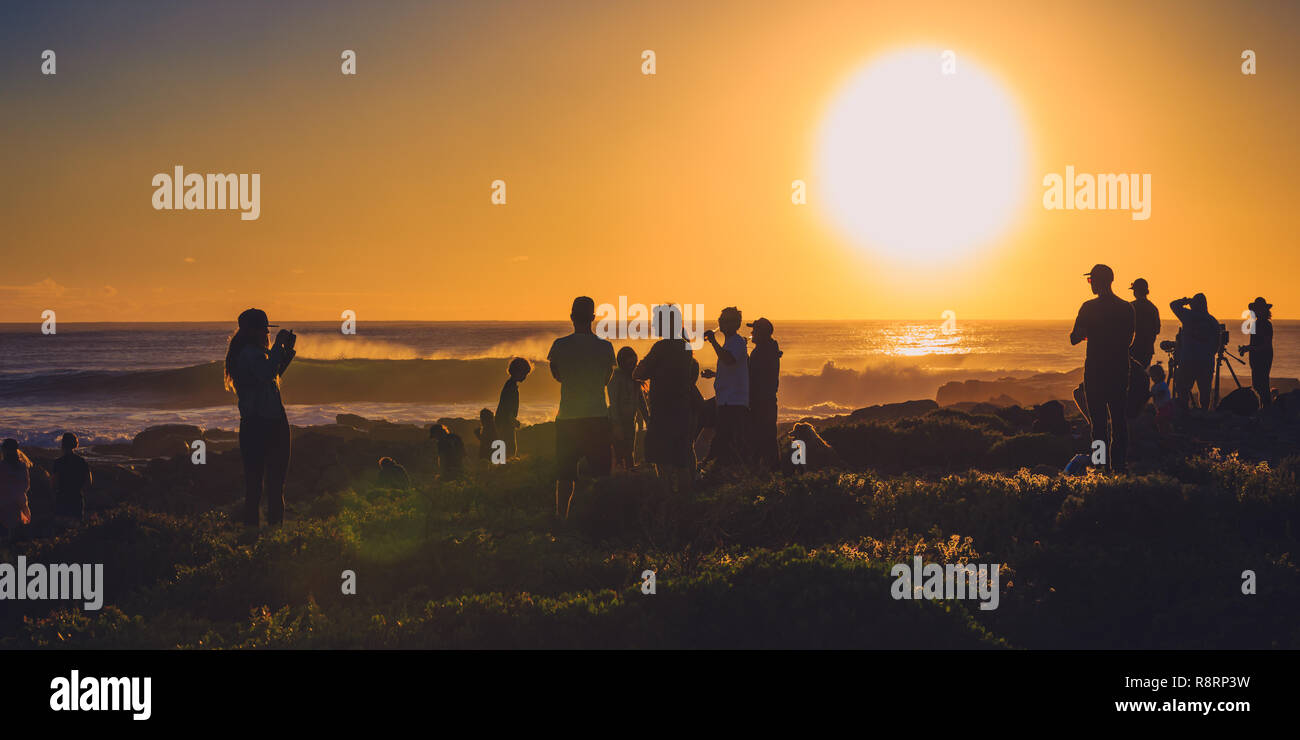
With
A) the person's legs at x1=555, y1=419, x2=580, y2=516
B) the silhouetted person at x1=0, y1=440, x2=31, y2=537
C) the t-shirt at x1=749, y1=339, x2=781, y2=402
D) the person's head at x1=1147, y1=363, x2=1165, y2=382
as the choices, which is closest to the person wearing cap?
the t-shirt at x1=749, y1=339, x2=781, y2=402

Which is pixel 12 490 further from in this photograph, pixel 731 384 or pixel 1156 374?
pixel 1156 374

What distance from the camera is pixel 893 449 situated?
15445 millimetres

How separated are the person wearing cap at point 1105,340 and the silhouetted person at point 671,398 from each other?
173 inches

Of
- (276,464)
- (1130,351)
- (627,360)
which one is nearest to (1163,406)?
(1130,351)

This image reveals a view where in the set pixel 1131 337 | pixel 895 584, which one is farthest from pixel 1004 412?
pixel 895 584

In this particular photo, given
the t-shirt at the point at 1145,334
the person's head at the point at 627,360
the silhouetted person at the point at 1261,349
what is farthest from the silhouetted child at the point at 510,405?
the silhouetted person at the point at 1261,349

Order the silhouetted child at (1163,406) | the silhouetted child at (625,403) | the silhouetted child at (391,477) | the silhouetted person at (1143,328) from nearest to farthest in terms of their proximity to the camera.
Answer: the silhouetted child at (625,403)
the silhouetted person at (1143,328)
the silhouetted child at (391,477)
the silhouetted child at (1163,406)

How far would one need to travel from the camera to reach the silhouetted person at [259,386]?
948 cm

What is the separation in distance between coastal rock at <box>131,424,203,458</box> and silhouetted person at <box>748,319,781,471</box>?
19.9 metres

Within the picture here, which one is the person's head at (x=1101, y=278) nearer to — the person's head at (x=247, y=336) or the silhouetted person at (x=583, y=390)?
the silhouetted person at (x=583, y=390)

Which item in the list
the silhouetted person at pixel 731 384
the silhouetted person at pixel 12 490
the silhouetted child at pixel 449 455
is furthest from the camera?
the silhouetted child at pixel 449 455

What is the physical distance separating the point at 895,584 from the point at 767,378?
17.6 ft

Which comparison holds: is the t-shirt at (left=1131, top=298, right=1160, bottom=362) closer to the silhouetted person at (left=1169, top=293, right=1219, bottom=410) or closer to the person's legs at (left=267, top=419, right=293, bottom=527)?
the silhouetted person at (left=1169, top=293, right=1219, bottom=410)

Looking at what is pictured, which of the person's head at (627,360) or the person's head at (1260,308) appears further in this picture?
the person's head at (1260,308)
